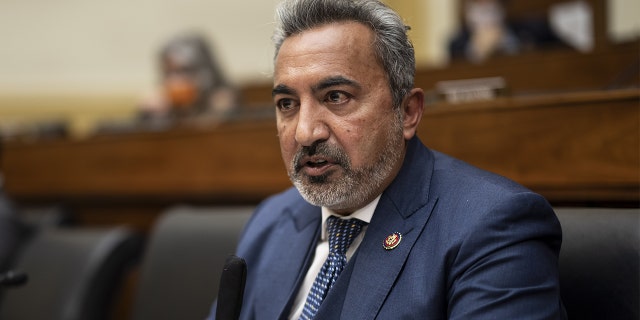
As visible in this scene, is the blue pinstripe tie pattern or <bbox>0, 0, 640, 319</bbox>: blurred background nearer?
the blue pinstripe tie pattern

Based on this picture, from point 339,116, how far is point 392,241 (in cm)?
18

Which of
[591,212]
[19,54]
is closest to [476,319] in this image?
[591,212]

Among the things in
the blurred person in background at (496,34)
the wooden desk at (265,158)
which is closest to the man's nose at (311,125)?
the wooden desk at (265,158)

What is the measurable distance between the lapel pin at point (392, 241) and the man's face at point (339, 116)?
0.07 meters

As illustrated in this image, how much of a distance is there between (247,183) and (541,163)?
2.57 ft

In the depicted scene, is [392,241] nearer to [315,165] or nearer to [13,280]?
[315,165]

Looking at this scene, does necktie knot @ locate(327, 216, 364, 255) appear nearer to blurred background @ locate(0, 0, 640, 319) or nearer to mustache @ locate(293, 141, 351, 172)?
mustache @ locate(293, 141, 351, 172)

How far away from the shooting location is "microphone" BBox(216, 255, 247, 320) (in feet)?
2.76

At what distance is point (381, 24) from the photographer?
981 mm

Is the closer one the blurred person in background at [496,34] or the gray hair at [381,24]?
the gray hair at [381,24]

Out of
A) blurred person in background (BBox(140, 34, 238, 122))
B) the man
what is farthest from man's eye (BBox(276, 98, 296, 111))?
blurred person in background (BBox(140, 34, 238, 122))

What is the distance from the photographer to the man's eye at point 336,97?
3.15 feet

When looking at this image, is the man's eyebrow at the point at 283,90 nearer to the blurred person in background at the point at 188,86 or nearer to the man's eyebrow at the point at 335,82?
the man's eyebrow at the point at 335,82

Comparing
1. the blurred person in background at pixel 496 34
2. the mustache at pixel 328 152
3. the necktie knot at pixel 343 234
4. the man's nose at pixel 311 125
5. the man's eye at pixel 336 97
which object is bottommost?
the blurred person in background at pixel 496 34
